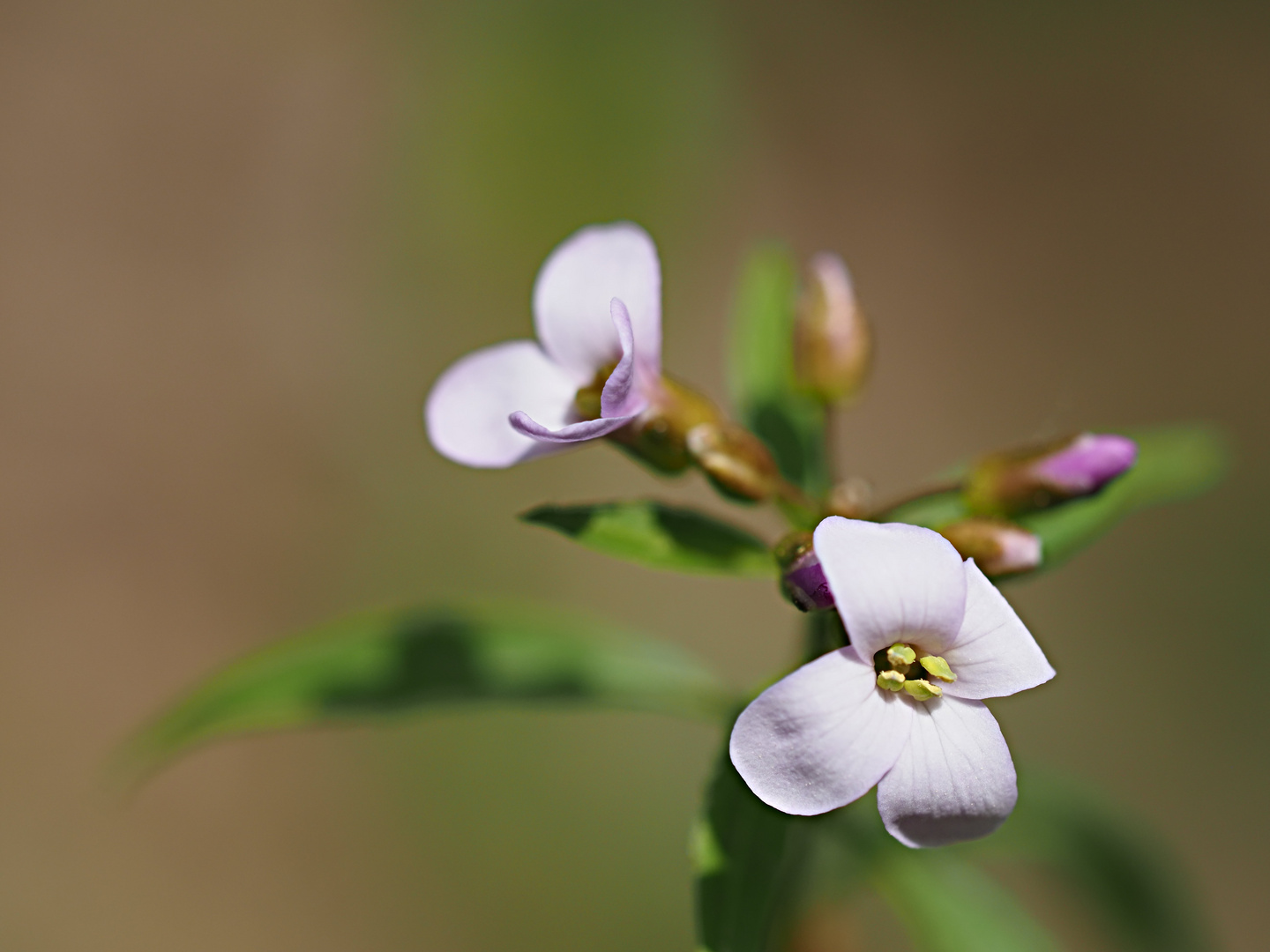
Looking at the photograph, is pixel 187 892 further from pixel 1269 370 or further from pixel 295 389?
pixel 1269 370

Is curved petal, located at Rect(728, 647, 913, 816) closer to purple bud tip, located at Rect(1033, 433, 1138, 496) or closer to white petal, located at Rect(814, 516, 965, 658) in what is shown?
white petal, located at Rect(814, 516, 965, 658)

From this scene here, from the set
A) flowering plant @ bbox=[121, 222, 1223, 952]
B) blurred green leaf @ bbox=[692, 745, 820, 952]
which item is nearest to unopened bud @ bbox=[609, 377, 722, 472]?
flowering plant @ bbox=[121, 222, 1223, 952]

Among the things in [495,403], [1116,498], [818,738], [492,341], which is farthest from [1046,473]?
[492,341]

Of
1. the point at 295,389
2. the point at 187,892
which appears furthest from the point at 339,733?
the point at 295,389

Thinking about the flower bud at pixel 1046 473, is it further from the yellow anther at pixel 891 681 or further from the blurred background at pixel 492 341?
the blurred background at pixel 492 341

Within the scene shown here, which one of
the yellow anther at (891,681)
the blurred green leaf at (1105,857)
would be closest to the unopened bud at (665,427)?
the yellow anther at (891,681)

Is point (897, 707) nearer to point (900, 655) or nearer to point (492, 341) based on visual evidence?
point (900, 655)
